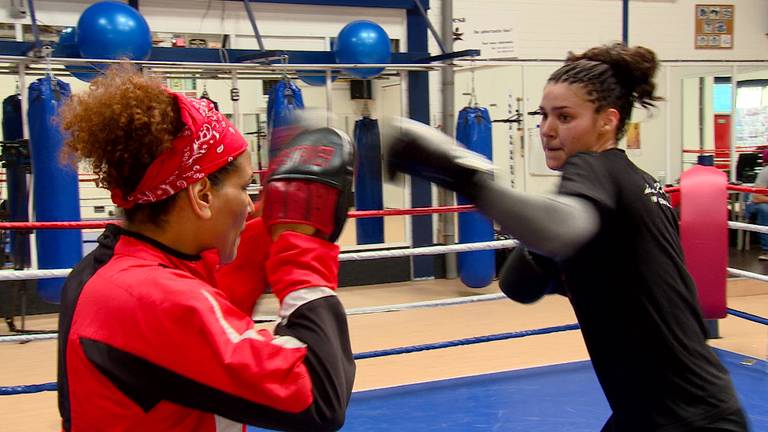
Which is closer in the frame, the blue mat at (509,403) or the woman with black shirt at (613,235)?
the woman with black shirt at (613,235)

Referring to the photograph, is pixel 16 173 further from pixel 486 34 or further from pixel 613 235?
pixel 486 34

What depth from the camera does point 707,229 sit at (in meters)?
3.08

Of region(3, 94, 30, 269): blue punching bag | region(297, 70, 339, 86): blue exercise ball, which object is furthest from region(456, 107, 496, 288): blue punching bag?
region(3, 94, 30, 269): blue punching bag

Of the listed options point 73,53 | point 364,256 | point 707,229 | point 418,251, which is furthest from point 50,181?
point 707,229

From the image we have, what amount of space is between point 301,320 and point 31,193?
389 centimetres

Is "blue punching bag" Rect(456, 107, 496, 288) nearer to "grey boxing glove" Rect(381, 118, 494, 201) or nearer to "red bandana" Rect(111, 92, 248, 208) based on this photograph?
"grey boxing glove" Rect(381, 118, 494, 201)

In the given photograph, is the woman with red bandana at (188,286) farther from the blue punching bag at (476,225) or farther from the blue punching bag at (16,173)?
the blue punching bag at (476,225)

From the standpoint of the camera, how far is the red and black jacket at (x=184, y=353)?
82cm

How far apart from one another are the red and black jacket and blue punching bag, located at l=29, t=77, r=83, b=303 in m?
3.53

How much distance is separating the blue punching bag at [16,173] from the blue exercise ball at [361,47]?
7.16 ft

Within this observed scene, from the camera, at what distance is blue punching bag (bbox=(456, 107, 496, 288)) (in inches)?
223

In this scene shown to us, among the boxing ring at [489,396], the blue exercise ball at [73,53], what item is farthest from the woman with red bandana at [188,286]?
the blue exercise ball at [73,53]

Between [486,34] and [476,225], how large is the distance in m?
2.68

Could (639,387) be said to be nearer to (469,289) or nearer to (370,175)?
(370,175)
